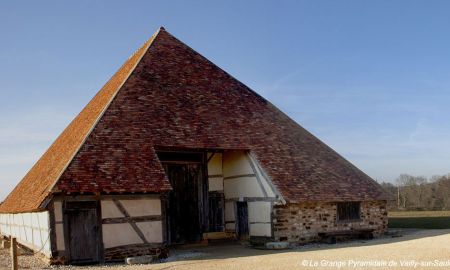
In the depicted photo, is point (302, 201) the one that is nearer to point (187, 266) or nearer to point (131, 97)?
point (187, 266)

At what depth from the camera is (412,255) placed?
11.8m

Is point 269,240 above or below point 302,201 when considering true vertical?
below

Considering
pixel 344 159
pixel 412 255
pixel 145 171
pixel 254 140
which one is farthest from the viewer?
pixel 344 159

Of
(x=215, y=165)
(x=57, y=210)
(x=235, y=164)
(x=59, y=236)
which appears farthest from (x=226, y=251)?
(x=57, y=210)

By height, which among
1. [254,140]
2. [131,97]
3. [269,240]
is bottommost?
[269,240]

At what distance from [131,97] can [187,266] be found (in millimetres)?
7172

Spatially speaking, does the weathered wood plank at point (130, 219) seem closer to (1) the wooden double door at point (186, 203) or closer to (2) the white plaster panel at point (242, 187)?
(1) the wooden double door at point (186, 203)

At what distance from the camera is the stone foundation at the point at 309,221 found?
51.9 ft

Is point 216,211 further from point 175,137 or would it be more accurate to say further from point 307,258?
point 307,258

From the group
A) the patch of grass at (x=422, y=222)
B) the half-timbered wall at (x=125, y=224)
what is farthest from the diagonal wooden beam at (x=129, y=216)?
the patch of grass at (x=422, y=222)

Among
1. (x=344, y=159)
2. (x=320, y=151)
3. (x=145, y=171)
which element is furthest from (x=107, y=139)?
(x=344, y=159)

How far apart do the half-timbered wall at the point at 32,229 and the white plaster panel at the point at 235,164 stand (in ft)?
22.3

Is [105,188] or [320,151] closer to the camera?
[105,188]

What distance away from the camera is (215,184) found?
58.4 ft
